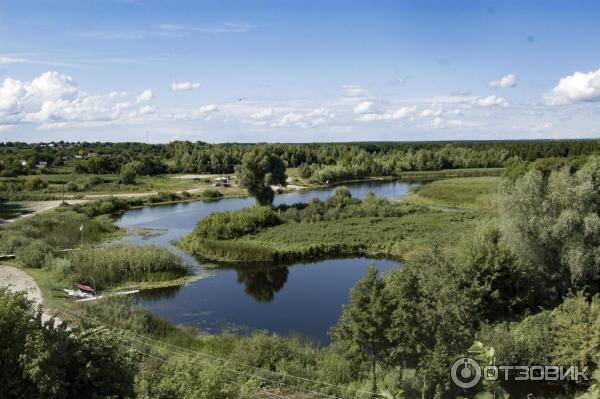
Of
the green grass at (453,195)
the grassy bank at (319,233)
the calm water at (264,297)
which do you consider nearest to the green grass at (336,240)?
the grassy bank at (319,233)

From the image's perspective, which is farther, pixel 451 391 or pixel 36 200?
pixel 36 200

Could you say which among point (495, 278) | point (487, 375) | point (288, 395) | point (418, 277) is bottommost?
point (288, 395)

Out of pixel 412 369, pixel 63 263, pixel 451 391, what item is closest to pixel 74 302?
pixel 63 263

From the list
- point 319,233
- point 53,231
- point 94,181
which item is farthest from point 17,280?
point 94,181

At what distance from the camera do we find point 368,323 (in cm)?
1498

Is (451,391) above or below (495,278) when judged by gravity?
below

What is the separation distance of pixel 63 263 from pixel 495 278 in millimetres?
23243

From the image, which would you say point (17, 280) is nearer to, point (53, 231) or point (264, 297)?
point (264, 297)

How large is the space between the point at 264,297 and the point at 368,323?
15.4 meters

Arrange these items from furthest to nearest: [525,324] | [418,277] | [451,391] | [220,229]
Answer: [220,229], [525,324], [418,277], [451,391]

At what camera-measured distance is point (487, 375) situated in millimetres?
4328

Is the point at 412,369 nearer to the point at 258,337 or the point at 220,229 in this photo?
the point at 258,337

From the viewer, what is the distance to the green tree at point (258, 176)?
54.1m

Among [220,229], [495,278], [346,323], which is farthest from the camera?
[220,229]
